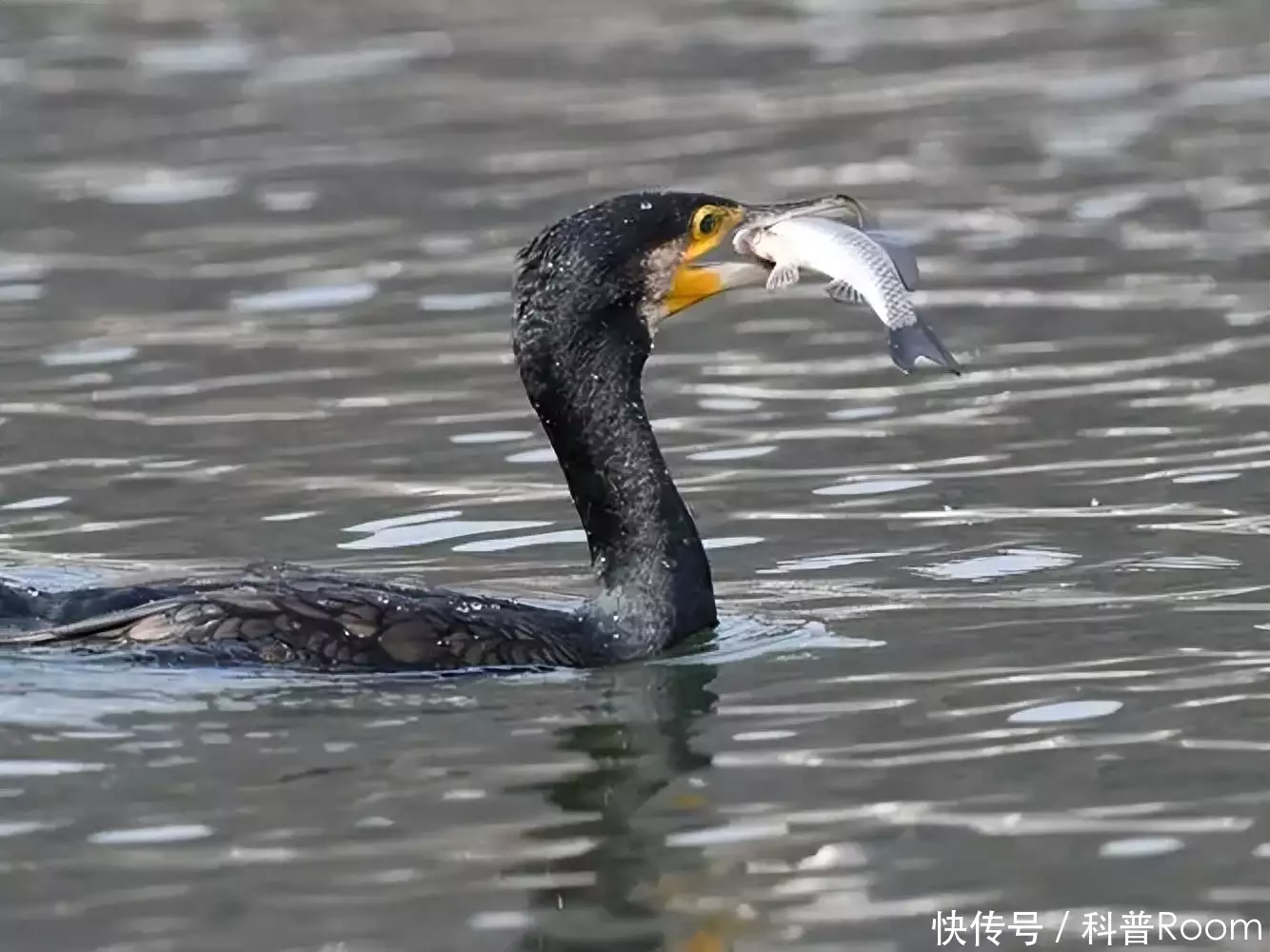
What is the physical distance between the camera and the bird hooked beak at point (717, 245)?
1059 centimetres

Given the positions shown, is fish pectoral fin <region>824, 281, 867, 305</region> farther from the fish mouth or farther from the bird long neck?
the bird long neck

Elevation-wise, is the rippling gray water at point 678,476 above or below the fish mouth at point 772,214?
below

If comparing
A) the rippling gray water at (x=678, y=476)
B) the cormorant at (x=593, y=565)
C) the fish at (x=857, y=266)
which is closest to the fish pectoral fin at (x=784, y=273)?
the fish at (x=857, y=266)

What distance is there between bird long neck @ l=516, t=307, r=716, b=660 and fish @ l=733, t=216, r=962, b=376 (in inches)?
19.3

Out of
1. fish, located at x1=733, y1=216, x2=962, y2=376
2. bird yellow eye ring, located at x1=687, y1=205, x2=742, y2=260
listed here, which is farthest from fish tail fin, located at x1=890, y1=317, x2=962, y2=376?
bird yellow eye ring, located at x1=687, y1=205, x2=742, y2=260

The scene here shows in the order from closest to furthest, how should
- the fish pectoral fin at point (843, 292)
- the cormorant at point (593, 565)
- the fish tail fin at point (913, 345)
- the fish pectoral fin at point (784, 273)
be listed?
the cormorant at point (593, 565), the fish tail fin at point (913, 345), the fish pectoral fin at point (784, 273), the fish pectoral fin at point (843, 292)

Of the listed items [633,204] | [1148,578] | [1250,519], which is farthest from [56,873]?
[1250,519]

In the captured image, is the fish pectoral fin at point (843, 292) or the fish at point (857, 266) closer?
the fish at point (857, 266)

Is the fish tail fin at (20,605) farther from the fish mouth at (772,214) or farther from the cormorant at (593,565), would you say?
the fish mouth at (772,214)

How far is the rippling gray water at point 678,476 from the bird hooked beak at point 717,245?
3.65 feet

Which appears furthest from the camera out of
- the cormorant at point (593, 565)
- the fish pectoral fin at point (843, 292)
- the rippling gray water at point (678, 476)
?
the fish pectoral fin at point (843, 292)

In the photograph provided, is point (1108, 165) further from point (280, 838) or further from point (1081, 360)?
point (280, 838)

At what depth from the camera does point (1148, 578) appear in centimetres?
1124

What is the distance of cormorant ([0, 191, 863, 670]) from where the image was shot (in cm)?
998
